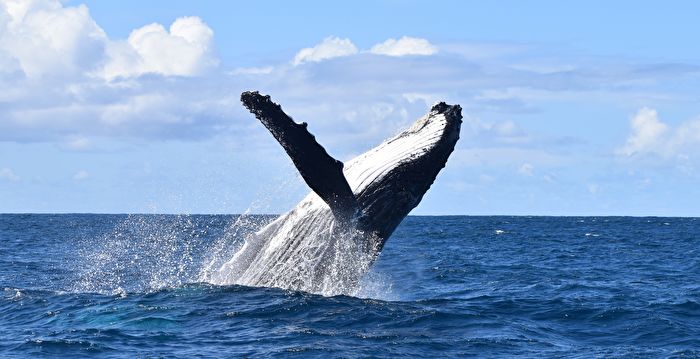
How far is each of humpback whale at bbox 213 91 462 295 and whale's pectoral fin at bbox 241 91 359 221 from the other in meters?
0.01

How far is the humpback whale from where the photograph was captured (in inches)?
447

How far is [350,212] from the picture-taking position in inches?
452

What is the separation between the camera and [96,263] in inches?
974

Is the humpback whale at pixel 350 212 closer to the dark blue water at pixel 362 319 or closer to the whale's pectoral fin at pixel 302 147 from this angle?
the whale's pectoral fin at pixel 302 147

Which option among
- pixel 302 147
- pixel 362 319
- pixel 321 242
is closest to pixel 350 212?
pixel 321 242

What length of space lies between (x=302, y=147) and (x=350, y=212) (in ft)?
5.12

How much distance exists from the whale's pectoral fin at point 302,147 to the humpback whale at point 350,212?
0.01 meters

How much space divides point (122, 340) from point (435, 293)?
7.18 metres

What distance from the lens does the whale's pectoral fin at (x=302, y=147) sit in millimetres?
9977

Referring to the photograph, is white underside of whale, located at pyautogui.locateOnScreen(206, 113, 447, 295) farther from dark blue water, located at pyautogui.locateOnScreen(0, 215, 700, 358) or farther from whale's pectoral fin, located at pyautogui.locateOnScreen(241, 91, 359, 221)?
whale's pectoral fin, located at pyautogui.locateOnScreen(241, 91, 359, 221)

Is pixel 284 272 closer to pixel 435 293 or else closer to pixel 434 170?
pixel 434 170

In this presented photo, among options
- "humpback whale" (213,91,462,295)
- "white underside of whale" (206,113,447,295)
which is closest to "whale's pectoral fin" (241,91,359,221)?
"humpback whale" (213,91,462,295)

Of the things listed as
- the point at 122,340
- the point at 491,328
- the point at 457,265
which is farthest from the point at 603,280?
the point at 122,340

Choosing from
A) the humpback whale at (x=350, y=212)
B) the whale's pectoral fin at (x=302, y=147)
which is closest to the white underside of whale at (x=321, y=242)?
the humpback whale at (x=350, y=212)
